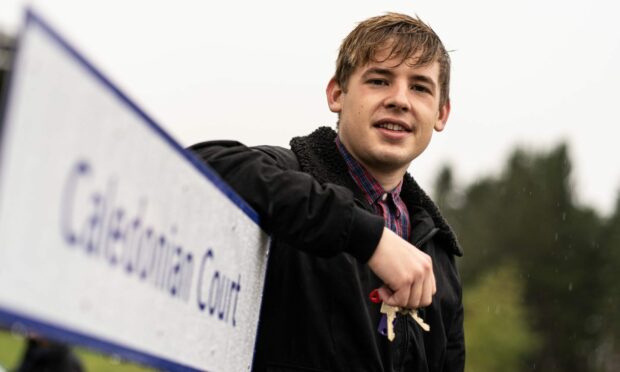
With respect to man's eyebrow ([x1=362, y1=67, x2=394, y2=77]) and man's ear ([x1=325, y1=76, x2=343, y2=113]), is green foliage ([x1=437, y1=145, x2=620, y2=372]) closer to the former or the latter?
man's ear ([x1=325, y1=76, x2=343, y2=113])

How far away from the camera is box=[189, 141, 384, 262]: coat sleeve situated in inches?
88.1

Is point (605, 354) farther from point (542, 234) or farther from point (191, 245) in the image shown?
point (191, 245)

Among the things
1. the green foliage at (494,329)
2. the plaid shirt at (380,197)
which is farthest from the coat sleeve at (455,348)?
the green foliage at (494,329)

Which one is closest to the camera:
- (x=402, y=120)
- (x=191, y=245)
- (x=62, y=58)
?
(x=62, y=58)

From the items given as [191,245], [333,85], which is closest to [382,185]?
[333,85]

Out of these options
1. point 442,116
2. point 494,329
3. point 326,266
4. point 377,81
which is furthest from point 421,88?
point 494,329

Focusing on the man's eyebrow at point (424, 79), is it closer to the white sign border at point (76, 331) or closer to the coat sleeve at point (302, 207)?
the coat sleeve at point (302, 207)

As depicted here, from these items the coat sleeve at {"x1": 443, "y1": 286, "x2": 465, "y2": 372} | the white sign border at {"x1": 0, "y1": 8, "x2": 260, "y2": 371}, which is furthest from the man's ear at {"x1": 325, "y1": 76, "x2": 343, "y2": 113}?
the white sign border at {"x1": 0, "y1": 8, "x2": 260, "y2": 371}

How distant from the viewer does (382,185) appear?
2.96 m

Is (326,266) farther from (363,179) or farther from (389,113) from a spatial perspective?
(389,113)

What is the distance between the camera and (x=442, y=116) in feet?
10.9

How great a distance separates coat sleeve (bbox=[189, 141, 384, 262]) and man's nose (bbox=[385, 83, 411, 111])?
548 millimetres

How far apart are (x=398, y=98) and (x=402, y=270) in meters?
0.71

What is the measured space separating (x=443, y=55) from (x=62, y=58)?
1.97 meters
